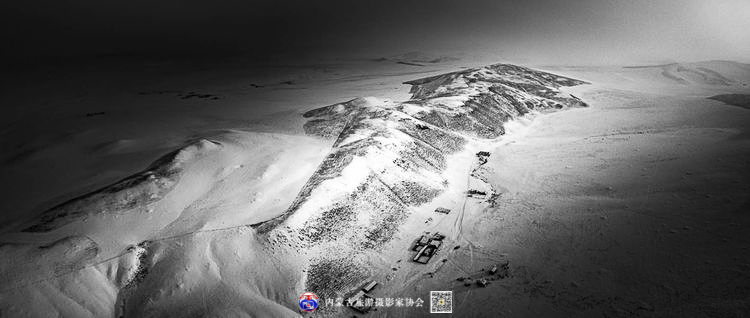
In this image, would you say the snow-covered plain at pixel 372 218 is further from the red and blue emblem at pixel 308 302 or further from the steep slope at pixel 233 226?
the red and blue emblem at pixel 308 302

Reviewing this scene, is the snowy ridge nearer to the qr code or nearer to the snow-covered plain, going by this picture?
the snow-covered plain

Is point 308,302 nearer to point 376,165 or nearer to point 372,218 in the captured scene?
point 372,218

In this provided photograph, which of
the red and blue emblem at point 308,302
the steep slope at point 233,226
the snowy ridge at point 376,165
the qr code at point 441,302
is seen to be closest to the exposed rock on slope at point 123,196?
A: the steep slope at point 233,226

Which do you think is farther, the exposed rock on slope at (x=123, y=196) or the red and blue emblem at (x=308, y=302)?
the exposed rock on slope at (x=123, y=196)

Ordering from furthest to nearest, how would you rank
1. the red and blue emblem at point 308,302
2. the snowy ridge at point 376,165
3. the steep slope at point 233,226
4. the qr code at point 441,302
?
1. the snowy ridge at point 376,165
2. the red and blue emblem at point 308,302
3. the qr code at point 441,302
4. the steep slope at point 233,226

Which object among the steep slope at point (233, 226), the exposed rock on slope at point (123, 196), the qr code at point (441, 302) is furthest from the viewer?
the exposed rock on slope at point (123, 196)

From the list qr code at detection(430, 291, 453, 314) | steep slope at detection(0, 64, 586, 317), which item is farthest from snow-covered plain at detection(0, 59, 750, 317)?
qr code at detection(430, 291, 453, 314)

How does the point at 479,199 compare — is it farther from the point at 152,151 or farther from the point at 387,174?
the point at 152,151

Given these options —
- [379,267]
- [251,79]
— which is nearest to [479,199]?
[379,267]
